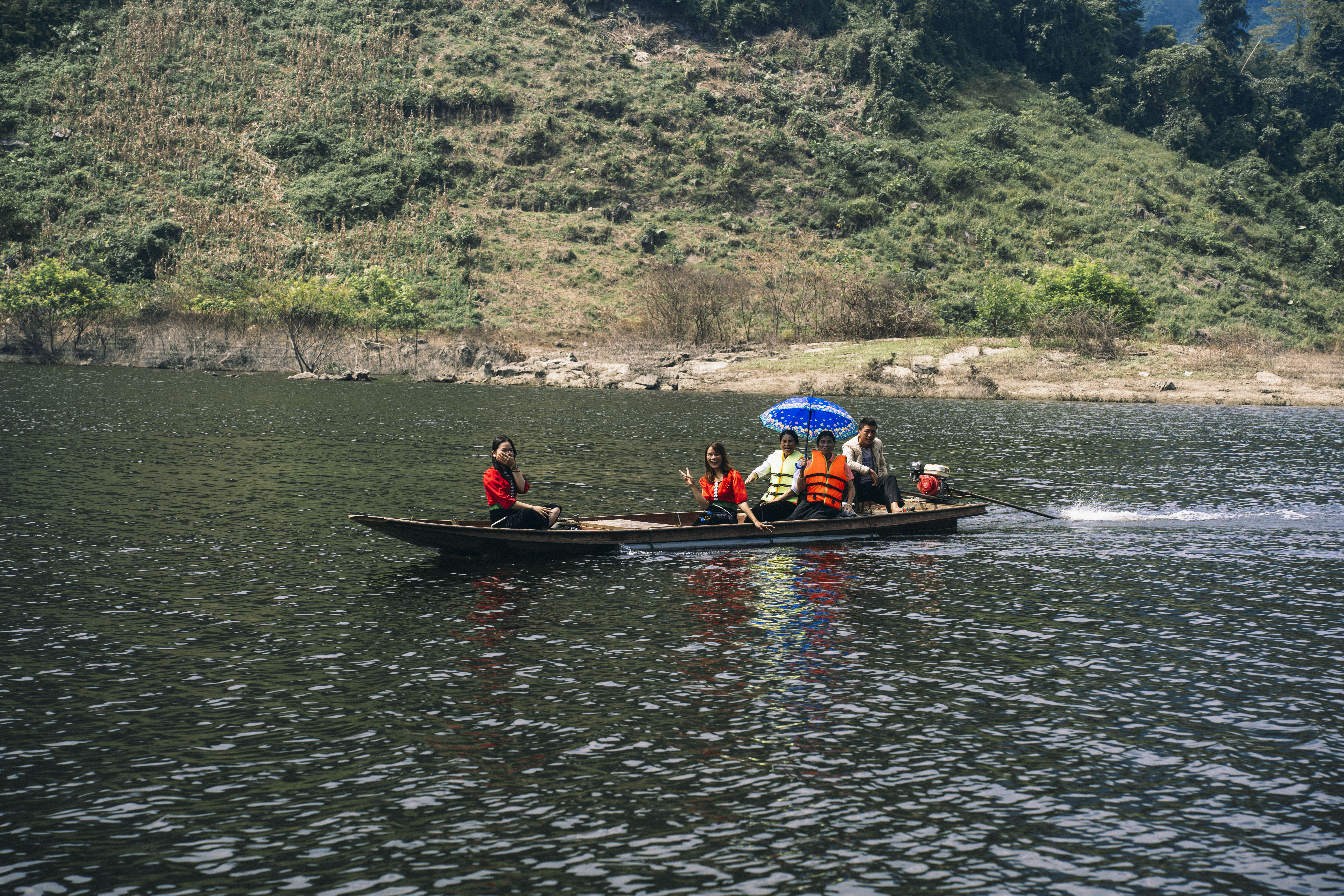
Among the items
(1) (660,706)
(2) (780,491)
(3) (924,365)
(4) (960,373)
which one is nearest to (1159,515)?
(2) (780,491)

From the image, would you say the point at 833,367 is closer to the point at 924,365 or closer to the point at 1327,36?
the point at 924,365

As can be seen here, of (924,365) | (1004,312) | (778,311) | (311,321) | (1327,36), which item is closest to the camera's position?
(924,365)

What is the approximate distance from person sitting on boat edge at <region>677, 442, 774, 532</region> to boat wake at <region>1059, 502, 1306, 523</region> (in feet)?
29.4

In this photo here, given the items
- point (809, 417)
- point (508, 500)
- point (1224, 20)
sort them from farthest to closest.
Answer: point (1224, 20), point (809, 417), point (508, 500)

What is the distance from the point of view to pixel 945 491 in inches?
966

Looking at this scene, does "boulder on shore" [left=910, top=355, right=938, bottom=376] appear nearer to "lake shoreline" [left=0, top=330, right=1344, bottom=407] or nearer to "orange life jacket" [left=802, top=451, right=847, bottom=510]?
"lake shoreline" [left=0, top=330, right=1344, bottom=407]

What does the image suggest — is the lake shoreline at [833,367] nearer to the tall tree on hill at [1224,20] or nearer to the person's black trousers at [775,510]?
the person's black trousers at [775,510]

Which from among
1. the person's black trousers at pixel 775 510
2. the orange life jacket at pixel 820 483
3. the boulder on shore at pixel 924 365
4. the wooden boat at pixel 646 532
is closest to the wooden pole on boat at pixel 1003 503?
the wooden boat at pixel 646 532

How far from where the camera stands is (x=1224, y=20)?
144375 millimetres

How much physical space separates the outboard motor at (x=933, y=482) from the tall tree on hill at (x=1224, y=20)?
14269 centimetres

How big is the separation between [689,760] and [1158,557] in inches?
565

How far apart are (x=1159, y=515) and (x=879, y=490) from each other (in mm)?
7826

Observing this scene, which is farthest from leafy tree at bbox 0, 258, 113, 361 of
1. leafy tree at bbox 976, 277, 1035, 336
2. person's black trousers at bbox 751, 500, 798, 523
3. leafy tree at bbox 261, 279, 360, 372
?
person's black trousers at bbox 751, 500, 798, 523

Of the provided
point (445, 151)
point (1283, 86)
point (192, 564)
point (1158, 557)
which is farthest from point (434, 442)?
point (1283, 86)
